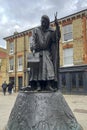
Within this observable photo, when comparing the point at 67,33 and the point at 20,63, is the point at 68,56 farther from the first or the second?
the point at 20,63

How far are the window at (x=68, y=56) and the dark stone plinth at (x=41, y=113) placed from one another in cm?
2244

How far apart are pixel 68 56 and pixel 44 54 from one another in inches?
885

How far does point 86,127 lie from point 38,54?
2.66 metres

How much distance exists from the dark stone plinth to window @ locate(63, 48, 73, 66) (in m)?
22.4

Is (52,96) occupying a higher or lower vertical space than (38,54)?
lower

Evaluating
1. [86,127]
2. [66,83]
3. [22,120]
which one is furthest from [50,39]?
Result: [66,83]

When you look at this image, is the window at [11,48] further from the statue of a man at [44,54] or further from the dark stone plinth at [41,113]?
the dark stone plinth at [41,113]

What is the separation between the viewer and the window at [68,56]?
2916cm

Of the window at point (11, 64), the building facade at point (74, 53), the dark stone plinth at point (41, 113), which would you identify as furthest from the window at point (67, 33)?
the dark stone plinth at point (41, 113)

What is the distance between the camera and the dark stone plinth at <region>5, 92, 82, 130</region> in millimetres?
6359

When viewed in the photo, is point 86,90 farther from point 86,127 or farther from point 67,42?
point 86,127

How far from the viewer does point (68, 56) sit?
29.5 m

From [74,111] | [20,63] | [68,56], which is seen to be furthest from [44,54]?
[20,63]

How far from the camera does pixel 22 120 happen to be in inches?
255
